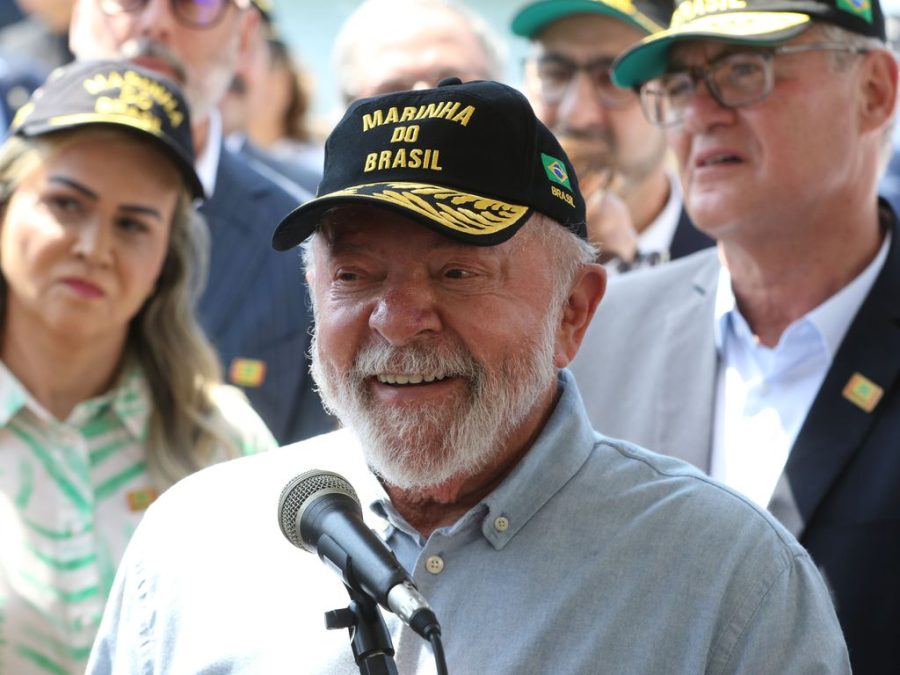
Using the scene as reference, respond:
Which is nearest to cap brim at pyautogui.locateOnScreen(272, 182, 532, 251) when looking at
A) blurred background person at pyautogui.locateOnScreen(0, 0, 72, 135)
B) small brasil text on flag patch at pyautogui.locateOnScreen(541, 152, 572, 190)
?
small brasil text on flag patch at pyautogui.locateOnScreen(541, 152, 572, 190)

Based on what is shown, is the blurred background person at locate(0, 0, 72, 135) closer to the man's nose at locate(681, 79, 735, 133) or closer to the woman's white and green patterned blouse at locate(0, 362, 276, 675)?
the woman's white and green patterned blouse at locate(0, 362, 276, 675)

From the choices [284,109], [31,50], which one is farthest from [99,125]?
[284,109]

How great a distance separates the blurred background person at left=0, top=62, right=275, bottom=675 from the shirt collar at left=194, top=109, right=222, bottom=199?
863mm

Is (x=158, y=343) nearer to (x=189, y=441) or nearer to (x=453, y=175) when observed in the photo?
(x=189, y=441)

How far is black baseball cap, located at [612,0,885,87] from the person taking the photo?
3.81 m

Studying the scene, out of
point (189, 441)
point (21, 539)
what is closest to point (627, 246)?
point (189, 441)

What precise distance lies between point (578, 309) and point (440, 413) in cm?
41

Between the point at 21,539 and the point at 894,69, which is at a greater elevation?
the point at 894,69

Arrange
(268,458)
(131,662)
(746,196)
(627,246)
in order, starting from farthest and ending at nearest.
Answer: (627,246) < (746,196) < (268,458) < (131,662)

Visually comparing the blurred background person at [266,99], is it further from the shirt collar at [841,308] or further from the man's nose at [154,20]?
the shirt collar at [841,308]

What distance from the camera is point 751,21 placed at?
12.6ft

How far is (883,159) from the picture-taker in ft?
14.0

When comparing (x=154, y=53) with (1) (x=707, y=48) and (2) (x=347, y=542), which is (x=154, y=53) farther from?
(2) (x=347, y=542)

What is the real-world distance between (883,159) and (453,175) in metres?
2.10
